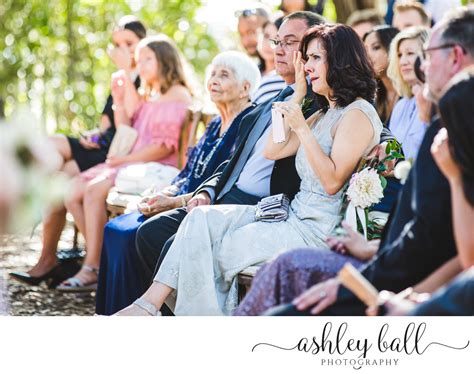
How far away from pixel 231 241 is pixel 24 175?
1.72 metres

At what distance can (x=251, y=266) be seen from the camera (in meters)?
3.87

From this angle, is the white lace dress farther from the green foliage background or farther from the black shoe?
the green foliage background

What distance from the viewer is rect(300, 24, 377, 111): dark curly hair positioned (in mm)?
4004

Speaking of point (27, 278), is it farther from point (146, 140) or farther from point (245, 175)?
point (245, 175)

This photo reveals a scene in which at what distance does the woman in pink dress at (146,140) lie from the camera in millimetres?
6121

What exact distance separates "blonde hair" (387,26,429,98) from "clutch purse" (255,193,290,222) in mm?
1423

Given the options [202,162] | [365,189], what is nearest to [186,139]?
[202,162]

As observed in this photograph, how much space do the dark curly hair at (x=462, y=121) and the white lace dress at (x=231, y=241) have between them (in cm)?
121

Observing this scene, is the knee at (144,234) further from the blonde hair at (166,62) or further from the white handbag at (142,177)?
the blonde hair at (166,62)

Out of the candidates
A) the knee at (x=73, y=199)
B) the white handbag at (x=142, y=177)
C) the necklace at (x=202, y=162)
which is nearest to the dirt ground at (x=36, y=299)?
the knee at (x=73, y=199)

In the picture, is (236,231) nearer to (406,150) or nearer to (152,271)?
(152,271)

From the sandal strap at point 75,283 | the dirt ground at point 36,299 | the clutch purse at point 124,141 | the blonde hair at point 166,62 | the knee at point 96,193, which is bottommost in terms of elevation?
the dirt ground at point 36,299

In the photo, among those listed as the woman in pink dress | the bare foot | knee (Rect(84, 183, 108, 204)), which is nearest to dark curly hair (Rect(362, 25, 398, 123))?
the woman in pink dress
